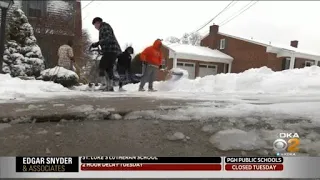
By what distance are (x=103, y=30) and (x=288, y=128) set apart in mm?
4821

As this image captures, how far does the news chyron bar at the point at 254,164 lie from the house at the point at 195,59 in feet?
62.9

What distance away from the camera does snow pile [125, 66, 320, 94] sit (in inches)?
237

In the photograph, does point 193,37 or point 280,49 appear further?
point 193,37

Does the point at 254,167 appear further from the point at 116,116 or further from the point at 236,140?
the point at 116,116

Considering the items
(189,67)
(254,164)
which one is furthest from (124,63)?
(189,67)

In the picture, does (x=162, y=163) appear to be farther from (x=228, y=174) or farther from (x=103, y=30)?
(x=103, y=30)

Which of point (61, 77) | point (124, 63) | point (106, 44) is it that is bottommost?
point (61, 77)

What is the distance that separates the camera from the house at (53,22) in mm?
16434

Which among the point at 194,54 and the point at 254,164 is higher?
the point at 194,54

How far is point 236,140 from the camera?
253cm

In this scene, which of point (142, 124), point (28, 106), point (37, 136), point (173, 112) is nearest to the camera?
point (37, 136)

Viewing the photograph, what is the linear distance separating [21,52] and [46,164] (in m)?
11.9

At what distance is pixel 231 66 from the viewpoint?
25.2 m

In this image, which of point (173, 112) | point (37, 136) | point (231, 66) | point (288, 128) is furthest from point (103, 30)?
point (231, 66)
